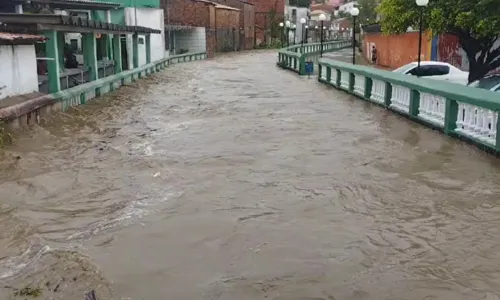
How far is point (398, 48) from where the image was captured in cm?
3125

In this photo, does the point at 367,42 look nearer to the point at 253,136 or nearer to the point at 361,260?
the point at 253,136

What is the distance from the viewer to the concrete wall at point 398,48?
27625 millimetres

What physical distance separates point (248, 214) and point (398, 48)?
2662 centimetres

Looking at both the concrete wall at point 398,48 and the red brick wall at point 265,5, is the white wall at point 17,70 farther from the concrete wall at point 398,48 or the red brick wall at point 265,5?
the red brick wall at point 265,5

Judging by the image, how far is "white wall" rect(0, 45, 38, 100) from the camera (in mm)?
11664

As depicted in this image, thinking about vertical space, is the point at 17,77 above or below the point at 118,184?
above

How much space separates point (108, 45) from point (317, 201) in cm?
2216

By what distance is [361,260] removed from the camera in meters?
5.41

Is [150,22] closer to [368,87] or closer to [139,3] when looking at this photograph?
[139,3]

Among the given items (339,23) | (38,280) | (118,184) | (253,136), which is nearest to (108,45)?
(253,136)

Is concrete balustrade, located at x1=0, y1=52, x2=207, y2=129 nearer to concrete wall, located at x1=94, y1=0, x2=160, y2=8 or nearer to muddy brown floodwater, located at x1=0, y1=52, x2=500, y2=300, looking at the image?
muddy brown floodwater, located at x1=0, y1=52, x2=500, y2=300

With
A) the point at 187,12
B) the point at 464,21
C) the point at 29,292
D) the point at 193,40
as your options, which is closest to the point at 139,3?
the point at 187,12

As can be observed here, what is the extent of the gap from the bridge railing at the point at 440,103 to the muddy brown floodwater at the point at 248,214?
31cm

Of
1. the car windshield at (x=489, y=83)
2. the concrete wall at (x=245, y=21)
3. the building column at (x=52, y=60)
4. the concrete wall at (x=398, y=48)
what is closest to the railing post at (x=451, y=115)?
the car windshield at (x=489, y=83)
